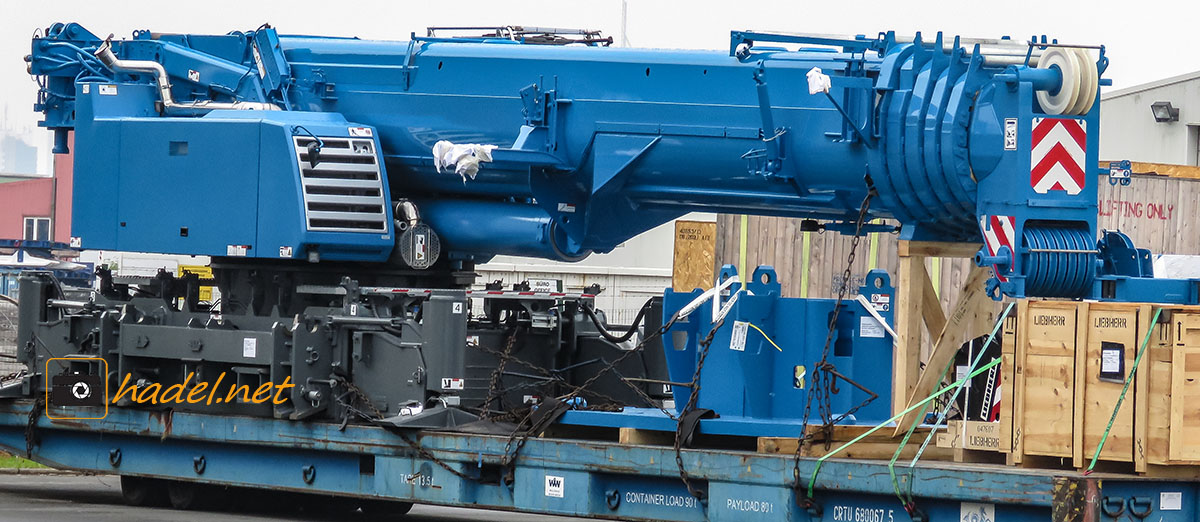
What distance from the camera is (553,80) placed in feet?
41.0

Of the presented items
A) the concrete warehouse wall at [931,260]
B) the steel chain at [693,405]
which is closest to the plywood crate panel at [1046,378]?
the steel chain at [693,405]

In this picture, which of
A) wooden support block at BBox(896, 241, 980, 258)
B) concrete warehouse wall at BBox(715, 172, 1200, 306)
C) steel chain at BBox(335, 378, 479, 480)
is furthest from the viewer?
concrete warehouse wall at BBox(715, 172, 1200, 306)

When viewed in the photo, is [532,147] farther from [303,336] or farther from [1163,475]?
[1163,475]

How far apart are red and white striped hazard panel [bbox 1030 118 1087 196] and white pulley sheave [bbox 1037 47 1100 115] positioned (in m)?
0.09

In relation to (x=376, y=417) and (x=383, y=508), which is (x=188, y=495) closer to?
(x=383, y=508)

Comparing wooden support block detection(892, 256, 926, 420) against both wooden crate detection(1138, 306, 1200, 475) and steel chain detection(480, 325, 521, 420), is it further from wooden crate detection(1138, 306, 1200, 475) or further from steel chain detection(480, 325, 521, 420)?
steel chain detection(480, 325, 521, 420)

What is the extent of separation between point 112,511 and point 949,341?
284 inches

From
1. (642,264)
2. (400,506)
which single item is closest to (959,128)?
(400,506)

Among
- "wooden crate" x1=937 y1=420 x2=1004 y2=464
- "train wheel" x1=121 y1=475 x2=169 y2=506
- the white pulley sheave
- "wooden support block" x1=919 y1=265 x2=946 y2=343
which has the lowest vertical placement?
"train wheel" x1=121 y1=475 x2=169 y2=506

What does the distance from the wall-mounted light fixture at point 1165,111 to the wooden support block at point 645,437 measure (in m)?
16.1

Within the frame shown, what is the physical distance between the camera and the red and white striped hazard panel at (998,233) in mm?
10242

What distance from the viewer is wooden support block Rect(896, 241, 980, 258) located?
10750mm

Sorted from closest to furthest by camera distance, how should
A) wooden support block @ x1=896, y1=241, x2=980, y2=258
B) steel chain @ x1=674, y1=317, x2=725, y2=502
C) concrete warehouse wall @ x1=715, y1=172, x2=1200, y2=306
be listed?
wooden support block @ x1=896, y1=241, x2=980, y2=258 → steel chain @ x1=674, y1=317, x2=725, y2=502 → concrete warehouse wall @ x1=715, y1=172, x2=1200, y2=306

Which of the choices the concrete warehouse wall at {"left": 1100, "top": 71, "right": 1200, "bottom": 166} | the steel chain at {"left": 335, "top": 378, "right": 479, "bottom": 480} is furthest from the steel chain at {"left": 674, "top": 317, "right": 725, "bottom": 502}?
the concrete warehouse wall at {"left": 1100, "top": 71, "right": 1200, "bottom": 166}
